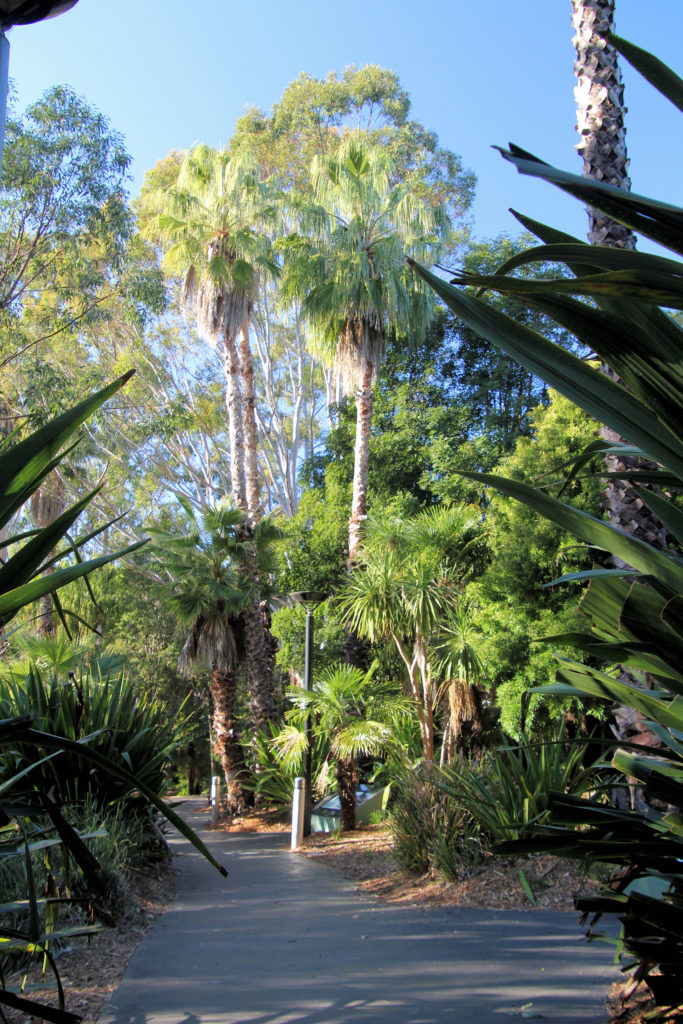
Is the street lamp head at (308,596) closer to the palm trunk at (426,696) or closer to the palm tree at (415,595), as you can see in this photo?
the palm tree at (415,595)

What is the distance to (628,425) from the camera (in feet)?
3.67

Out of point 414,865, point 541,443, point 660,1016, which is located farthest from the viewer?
point 541,443

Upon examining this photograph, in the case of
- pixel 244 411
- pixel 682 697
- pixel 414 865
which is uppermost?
pixel 244 411

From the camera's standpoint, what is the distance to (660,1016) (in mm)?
1786

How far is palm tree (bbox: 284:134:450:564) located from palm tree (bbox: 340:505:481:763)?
3603mm

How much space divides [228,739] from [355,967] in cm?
1300

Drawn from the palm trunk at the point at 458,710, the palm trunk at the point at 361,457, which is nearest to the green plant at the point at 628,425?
the palm trunk at the point at 458,710

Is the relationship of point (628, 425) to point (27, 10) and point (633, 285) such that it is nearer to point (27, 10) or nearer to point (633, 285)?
point (633, 285)

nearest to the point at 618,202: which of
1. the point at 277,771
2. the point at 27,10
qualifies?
the point at 27,10

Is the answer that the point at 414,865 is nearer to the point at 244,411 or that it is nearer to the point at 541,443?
the point at 541,443

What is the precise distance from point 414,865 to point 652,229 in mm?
8917

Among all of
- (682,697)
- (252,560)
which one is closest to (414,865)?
(682,697)

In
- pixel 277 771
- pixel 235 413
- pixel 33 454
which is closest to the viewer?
pixel 33 454

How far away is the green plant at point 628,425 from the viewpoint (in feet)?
3.14
